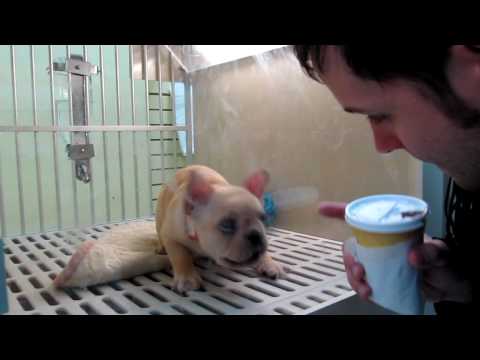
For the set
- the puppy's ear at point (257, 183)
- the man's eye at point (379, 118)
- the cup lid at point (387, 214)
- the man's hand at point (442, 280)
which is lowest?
the man's hand at point (442, 280)

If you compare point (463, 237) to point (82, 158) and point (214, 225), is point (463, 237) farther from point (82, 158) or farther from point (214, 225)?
point (82, 158)

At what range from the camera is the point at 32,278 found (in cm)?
73

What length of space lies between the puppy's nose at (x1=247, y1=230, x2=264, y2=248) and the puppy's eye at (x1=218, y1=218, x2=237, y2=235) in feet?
0.09

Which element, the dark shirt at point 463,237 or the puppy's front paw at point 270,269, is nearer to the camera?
the dark shirt at point 463,237

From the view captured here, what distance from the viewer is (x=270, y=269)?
28.6 inches

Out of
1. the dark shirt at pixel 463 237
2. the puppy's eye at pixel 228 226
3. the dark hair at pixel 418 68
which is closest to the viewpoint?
the dark hair at pixel 418 68

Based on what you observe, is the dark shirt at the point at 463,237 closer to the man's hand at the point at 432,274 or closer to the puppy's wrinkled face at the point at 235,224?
the man's hand at the point at 432,274

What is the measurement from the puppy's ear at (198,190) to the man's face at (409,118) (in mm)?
307

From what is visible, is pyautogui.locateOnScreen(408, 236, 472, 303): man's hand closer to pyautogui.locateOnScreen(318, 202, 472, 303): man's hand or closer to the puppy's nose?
pyautogui.locateOnScreen(318, 202, 472, 303): man's hand

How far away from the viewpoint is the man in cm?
38

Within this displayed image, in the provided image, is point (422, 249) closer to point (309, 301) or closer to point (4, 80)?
point (309, 301)

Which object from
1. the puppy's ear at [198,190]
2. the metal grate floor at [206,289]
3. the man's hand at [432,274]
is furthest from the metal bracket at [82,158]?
the man's hand at [432,274]

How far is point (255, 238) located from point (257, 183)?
0.10 metres

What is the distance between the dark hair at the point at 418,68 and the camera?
377 mm
